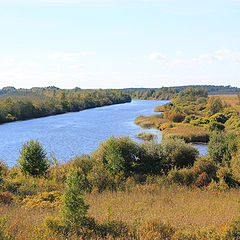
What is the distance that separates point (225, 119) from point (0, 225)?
5279cm

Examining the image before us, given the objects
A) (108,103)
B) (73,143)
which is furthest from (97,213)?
(108,103)

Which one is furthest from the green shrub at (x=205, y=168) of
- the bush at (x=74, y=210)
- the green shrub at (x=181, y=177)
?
the bush at (x=74, y=210)

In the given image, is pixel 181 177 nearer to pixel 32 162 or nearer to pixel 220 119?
pixel 32 162

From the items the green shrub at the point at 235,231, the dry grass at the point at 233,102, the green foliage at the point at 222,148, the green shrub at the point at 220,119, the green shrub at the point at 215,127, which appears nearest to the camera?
the green shrub at the point at 235,231

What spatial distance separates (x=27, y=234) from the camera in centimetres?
709

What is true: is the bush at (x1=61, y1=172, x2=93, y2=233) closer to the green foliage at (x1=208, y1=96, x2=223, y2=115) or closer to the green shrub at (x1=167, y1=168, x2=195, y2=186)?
the green shrub at (x1=167, y1=168, x2=195, y2=186)

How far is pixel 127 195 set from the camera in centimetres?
1315

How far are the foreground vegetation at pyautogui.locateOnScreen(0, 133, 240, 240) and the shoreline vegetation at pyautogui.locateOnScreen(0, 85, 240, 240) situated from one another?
0.08 ft

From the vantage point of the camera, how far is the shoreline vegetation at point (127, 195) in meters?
7.46

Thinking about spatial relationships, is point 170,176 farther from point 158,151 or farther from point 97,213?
point 97,213

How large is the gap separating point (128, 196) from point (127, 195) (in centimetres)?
48

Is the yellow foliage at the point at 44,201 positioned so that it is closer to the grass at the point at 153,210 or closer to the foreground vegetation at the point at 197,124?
the grass at the point at 153,210

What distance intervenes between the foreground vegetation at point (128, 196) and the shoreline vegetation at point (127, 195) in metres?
0.02

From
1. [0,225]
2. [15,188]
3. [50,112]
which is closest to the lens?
[0,225]
